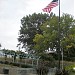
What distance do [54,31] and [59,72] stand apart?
24.0 meters

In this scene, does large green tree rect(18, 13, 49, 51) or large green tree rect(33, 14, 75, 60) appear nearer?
large green tree rect(33, 14, 75, 60)

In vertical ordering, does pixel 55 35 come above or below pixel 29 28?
below

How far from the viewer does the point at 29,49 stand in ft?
210

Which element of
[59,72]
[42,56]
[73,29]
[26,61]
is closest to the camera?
[59,72]

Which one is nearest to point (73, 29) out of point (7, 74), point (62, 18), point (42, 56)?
point (62, 18)

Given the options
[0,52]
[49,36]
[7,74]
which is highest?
[49,36]

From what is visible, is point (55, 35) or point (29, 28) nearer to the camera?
point (55, 35)

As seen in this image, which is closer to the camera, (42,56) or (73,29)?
(42,56)

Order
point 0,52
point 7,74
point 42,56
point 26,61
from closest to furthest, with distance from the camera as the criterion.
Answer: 1. point 7,74
2. point 0,52
3. point 26,61
4. point 42,56

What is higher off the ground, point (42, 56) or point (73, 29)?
point (73, 29)

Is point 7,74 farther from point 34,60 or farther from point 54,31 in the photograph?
point 54,31

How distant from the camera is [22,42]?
217 feet

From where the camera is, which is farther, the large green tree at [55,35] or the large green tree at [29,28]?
the large green tree at [29,28]

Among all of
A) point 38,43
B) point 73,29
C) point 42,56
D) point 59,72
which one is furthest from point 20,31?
point 59,72
